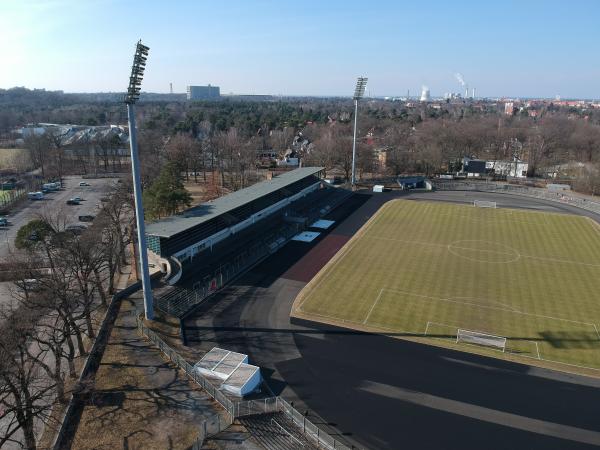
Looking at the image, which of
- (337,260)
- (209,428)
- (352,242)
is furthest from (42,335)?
(352,242)

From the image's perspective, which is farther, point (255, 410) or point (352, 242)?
point (352, 242)

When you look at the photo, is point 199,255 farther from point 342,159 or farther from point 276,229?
point 342,159

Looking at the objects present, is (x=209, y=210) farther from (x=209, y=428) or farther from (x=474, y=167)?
(x=474, y=167)

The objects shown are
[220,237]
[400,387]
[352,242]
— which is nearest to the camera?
[400,387]

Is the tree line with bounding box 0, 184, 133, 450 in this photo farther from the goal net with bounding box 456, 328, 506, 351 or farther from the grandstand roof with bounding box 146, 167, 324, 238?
the goal net with bounding box 456, 328, 506, 351

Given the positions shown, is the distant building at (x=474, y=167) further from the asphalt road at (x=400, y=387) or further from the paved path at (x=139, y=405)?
the paved path at (x=139, y=405)

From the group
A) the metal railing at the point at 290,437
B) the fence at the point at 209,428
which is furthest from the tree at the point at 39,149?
the metal railing at the point at 290,437
